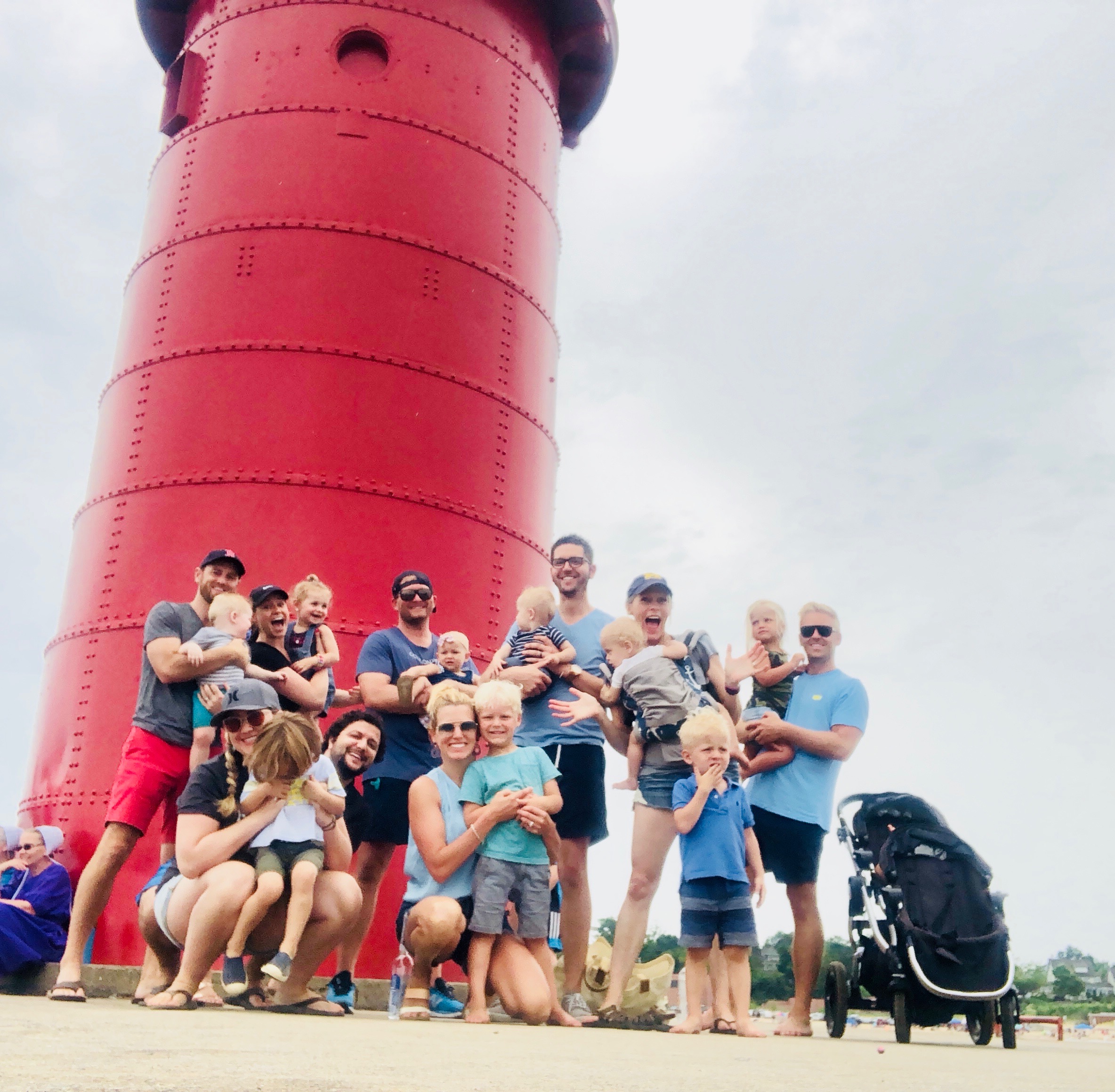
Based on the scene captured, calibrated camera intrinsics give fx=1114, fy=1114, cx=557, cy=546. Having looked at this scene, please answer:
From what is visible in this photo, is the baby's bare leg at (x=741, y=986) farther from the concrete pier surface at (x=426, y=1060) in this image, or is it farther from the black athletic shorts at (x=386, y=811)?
the black athletic shorts at (x=386, y=811)

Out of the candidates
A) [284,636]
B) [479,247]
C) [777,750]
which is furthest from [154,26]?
[777,750]

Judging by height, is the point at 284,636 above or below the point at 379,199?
below

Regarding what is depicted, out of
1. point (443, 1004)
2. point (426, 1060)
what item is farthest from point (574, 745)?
point (426, 1060)

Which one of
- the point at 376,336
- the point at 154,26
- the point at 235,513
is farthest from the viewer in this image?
the point at 154,26

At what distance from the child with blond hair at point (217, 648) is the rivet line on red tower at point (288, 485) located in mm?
1534

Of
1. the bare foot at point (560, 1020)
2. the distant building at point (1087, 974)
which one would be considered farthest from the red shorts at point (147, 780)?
the distant building at point (1087, 974)

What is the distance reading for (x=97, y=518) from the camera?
6.30 metres

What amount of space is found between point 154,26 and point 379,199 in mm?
3265

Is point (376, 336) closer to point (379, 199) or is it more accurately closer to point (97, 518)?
point (379, 199)

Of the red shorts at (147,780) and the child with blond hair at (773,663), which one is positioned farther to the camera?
the child with blond hair at (773,663)

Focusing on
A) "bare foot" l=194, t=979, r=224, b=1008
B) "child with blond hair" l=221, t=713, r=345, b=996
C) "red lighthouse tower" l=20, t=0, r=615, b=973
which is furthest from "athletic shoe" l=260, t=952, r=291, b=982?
"red lighthouse tower" l=20, t=0, r=615, b=973

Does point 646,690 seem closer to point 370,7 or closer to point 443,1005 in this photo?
point 443,1005

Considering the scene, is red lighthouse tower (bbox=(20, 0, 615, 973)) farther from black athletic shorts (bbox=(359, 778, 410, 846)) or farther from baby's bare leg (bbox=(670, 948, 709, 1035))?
baby's bare leg (bbox=(670, 948, 709, 1035))

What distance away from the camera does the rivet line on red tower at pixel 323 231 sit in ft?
21.5
